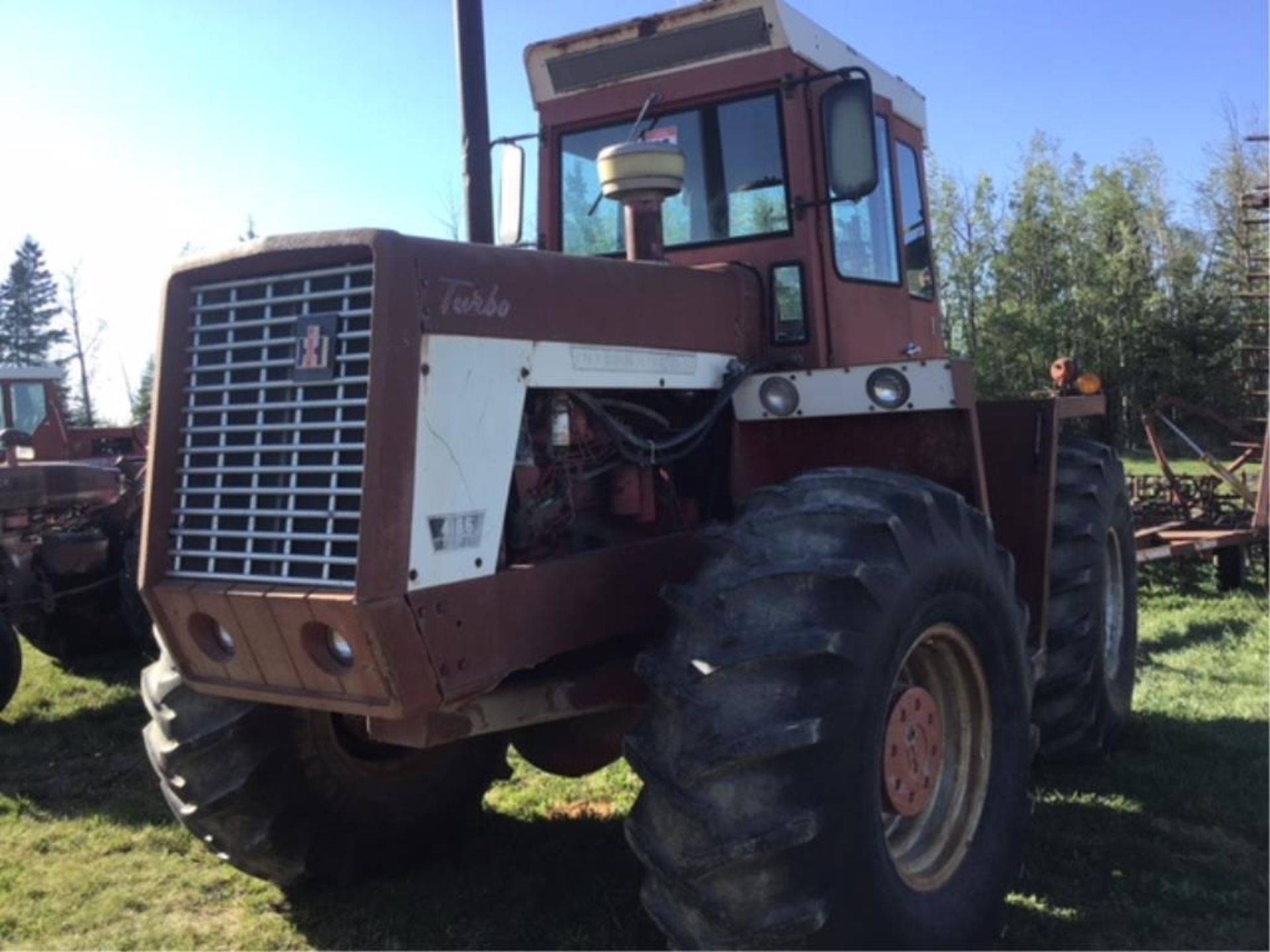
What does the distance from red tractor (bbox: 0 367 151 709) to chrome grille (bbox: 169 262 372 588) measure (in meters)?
4.89

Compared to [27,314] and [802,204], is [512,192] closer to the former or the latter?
[802,204]

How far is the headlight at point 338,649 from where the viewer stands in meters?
2.89

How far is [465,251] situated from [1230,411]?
2983 centimetres

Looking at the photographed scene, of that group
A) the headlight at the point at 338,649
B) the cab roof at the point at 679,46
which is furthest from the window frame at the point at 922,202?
the headlight at the point at 338,649

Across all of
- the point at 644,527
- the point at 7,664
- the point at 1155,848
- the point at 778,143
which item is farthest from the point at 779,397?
the point at 7,664

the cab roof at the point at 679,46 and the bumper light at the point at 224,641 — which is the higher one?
the cab roof at the point at 679,46

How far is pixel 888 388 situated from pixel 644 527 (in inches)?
36.1

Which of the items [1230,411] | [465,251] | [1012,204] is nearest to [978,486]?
[465,251]

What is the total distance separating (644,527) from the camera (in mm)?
3830

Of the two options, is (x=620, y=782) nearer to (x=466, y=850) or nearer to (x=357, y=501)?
(x=466, y=850)

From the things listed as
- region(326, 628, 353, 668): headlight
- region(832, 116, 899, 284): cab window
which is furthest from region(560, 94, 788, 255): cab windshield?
region(326, 628, 353, 668): headlight

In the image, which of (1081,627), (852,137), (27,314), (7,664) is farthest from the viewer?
(27,314)

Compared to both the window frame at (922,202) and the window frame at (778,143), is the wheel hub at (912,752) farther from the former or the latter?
the window frame at (922,202)

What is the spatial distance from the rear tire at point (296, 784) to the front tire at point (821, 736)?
1.48 meters
